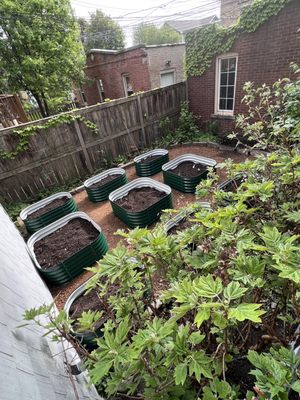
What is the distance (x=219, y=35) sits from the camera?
6180mm

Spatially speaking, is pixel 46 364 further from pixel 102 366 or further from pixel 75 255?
pixel 75 255

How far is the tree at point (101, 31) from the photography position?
19453 mm

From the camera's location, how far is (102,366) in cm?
77

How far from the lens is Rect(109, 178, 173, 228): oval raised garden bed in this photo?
13.0 ft

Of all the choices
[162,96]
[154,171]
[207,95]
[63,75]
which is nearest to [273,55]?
[207,95]

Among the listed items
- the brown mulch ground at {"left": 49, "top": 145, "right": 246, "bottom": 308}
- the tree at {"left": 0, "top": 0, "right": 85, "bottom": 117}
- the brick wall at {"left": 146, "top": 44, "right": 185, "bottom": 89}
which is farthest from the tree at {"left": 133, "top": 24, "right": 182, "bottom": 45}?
the brown mulch ground at {"left": 49, "top": 145, "right": 246, "bottom": 308}

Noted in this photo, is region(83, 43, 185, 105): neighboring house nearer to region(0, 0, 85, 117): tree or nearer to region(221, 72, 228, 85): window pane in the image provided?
region(0, 0, 85, 117): tree

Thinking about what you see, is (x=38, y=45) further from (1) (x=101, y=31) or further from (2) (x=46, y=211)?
(1) (x=101, y=31)

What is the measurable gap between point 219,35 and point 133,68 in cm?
592

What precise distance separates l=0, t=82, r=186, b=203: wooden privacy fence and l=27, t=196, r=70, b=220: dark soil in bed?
1.24 metres

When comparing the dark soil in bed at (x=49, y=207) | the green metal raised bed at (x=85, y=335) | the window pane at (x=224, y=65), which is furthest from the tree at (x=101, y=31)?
the green metal raised bed at (x=85, y=335)

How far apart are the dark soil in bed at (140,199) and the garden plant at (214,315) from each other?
2699 millimetres

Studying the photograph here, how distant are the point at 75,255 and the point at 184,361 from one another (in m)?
2.65

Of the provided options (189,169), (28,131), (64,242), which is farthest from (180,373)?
(28,131)
